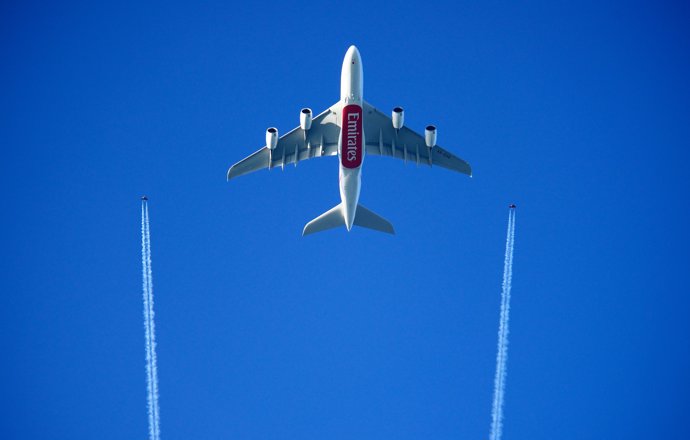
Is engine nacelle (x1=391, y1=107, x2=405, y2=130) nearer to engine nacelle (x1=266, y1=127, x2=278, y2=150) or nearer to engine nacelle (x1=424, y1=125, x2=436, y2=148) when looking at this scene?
engine nacelle (x1=424, y1=125, x2=436, y2=148)

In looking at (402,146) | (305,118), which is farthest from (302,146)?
(402,146)

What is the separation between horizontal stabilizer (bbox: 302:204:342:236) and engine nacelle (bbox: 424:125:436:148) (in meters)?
6.29

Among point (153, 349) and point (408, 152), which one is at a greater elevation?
point (408, 152)

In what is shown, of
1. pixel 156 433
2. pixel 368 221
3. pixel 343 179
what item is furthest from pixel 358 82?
pixel 156 433

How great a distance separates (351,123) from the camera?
6184 cm

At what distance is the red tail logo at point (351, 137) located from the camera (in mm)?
61750

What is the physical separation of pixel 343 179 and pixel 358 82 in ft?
17.7

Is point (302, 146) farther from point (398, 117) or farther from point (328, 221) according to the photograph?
point (398, 117)

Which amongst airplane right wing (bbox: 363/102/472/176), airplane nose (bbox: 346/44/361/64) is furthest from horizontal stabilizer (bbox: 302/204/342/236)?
airplane nose (bbox: 346/44/361/64)

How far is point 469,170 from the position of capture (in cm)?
6794

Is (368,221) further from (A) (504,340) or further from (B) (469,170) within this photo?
(A) (504,340)

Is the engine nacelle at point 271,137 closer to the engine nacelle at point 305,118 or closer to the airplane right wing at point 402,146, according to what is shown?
the engine nacelle at point 305,118

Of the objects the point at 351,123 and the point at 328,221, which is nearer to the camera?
the point at 351,123

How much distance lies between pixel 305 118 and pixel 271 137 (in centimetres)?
219
